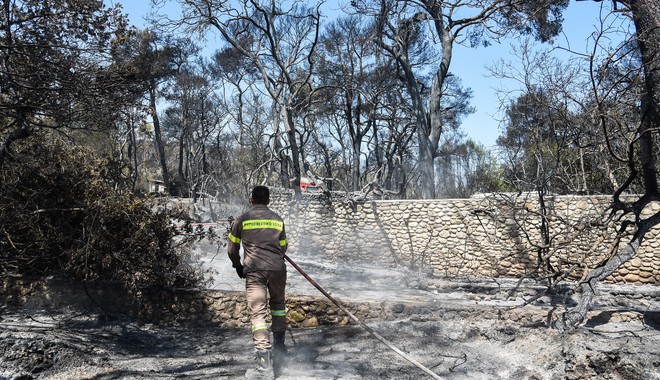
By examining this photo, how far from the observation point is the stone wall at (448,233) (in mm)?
12773

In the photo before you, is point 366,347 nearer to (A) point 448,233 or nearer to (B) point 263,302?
(B) point 263,302

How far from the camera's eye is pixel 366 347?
623cm

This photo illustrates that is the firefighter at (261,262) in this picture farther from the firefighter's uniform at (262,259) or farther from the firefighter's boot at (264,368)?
the firefighter's boot at (264,368)

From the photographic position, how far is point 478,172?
119 ft

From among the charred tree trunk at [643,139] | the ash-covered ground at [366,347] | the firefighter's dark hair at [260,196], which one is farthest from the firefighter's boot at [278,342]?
the charred tree trunk at [643,139]

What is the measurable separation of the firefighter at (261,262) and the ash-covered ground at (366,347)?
0.52m

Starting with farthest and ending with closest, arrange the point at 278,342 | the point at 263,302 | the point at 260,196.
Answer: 1. the point at 260,196
2. the point at 278,342
3. the point at 263,302

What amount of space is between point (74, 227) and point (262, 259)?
11.1 ft

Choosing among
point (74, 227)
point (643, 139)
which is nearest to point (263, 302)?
point (74, 227)

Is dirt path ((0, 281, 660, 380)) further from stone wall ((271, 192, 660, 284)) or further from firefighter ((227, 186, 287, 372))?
stone wall ((271, 192, 660, 284))

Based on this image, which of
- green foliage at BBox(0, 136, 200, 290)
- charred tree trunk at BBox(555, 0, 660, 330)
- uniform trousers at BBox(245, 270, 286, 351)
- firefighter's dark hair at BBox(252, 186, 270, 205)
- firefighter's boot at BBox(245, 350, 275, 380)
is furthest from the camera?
green foliage at BBox(0, 136, 200, 290)

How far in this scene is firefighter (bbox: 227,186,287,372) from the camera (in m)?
5.15

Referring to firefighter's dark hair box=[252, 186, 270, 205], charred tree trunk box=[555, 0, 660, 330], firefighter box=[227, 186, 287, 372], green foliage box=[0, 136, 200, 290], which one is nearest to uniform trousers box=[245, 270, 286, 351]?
firefighter box=[227, 186, 287, 372]

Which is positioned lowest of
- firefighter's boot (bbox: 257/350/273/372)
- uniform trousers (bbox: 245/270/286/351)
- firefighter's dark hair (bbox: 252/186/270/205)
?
firefighter's boot (bbox: 257/350/273/372)
